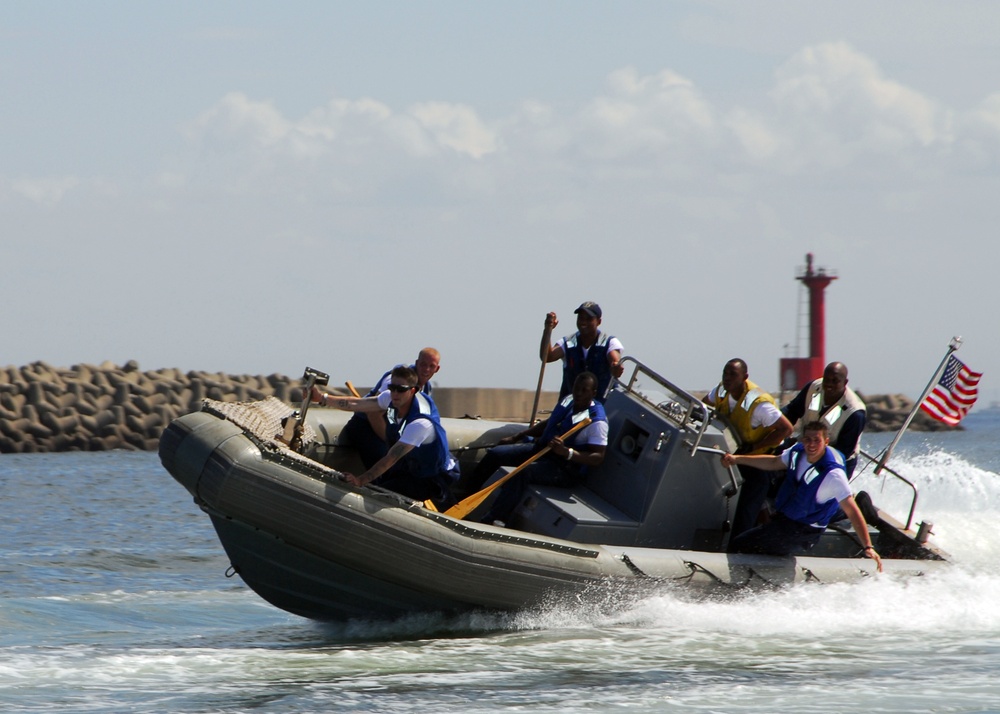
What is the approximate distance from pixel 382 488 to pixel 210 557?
17.8 feet

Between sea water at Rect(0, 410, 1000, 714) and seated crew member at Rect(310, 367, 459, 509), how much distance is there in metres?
0.79

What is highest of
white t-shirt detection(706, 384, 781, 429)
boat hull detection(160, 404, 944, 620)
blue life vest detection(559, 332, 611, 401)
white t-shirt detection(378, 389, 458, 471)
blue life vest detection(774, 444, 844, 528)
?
blue life vest detection(559, 332, 611, 401)

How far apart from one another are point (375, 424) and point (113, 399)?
86.8 feet

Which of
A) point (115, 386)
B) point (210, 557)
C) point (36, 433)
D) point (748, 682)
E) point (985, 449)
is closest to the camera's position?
point (748, 682)

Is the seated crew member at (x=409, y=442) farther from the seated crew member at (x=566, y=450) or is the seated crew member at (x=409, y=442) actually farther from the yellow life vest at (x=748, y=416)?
the yellow life vest at (x=748, y=416)

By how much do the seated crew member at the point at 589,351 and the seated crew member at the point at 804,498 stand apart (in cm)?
116

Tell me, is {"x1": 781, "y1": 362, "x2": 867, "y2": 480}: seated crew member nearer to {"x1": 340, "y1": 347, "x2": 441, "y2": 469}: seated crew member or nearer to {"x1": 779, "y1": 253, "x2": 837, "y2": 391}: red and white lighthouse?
{"x1": 340, "y1": 347, "x2": 441, "y2": 469}: seated crew member

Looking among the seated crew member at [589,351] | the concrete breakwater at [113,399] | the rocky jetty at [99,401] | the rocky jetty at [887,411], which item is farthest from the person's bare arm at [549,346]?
the rocky jetty at [887,411]

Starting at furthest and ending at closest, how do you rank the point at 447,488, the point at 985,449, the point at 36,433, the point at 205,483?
the point at 985,449 → the point at 36,433 → the point at 447,488 → the point at 205,483

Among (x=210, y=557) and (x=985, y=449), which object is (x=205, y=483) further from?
(x=985, y=449)

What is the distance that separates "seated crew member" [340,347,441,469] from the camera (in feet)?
26.9

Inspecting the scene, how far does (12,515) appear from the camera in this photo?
16.1 metres

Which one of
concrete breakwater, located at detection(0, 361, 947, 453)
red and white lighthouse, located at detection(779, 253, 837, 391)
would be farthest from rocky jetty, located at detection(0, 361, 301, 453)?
red and white lighthouse, located at detection(779, 253, 837, 391)

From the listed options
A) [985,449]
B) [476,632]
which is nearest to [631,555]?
[476,632]
